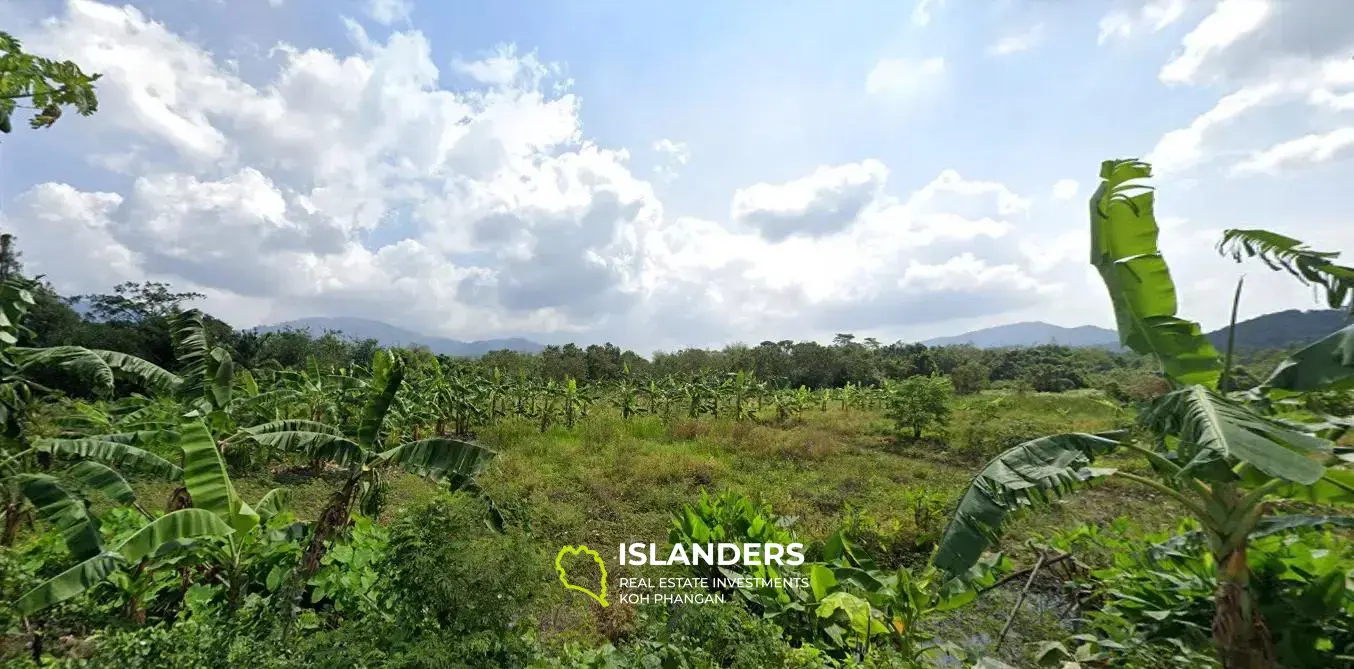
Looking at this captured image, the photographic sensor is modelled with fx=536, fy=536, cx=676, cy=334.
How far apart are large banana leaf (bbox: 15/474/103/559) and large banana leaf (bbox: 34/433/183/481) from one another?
1.73ft

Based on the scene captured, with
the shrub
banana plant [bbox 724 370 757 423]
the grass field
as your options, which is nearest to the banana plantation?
the grass field

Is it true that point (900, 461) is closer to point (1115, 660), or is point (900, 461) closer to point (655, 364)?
point (1115, 660)

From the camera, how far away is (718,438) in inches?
531

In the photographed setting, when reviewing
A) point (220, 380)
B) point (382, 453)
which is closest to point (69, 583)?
point (382, 453)

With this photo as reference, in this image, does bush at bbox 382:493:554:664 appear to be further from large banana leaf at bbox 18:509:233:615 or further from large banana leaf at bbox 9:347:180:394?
large banana leaf at bbox 9:347:180:394

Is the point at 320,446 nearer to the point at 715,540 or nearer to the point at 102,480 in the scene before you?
Result: the point at 102,480

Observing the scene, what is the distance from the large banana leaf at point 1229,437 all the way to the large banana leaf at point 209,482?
564 centimetres

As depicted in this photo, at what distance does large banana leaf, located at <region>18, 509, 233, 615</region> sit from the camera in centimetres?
311

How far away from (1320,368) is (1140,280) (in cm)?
89

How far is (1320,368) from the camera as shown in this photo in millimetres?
2686

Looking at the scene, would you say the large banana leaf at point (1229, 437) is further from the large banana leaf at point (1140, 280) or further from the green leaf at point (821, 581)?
the green leaf at point (821, 581)

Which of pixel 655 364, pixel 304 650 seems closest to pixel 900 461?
pixel 304 650

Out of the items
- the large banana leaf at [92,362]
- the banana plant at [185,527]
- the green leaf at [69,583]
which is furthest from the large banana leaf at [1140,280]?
the large banana leaf at [92,362]

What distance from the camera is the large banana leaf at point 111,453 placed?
4.30 m
